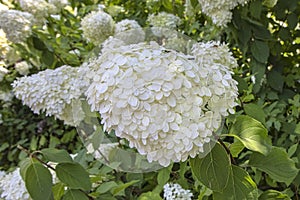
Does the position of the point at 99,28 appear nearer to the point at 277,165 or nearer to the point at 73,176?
the point at 73,176

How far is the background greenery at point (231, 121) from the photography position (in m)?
0.79

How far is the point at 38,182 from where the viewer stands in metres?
0.87

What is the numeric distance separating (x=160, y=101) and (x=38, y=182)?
0.36 meters

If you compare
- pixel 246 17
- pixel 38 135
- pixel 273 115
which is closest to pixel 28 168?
pixel 273 115

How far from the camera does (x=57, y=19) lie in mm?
2123

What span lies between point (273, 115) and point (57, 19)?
1.20 m

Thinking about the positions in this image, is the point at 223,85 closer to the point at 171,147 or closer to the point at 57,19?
the point at 171,147

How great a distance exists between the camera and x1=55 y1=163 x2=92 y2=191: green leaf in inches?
35.7

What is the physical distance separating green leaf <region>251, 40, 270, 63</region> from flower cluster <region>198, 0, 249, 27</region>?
0.60 ft

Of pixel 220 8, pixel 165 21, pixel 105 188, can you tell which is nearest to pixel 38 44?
pixel 165 21

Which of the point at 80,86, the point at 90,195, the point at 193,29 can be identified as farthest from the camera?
the point at 193,29

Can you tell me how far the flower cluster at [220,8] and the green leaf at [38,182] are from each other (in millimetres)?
736

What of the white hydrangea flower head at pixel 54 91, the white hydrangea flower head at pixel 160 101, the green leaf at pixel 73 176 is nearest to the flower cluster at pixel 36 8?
the white hydrangea flower head at pixel 54 91

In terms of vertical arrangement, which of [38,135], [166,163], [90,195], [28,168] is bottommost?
[38,135]
